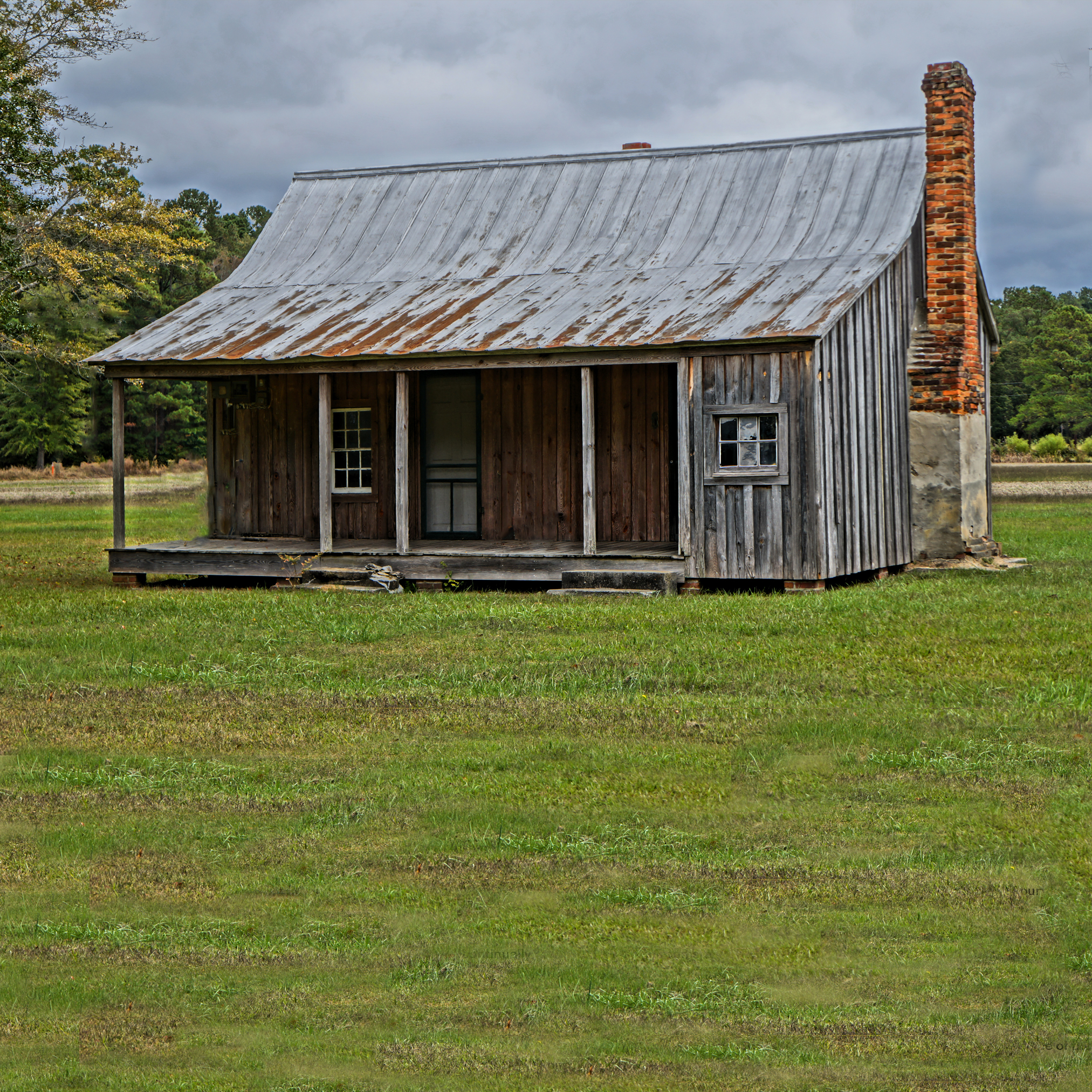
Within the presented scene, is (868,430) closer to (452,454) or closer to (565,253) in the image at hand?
(565,253)

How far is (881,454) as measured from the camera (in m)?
18.6

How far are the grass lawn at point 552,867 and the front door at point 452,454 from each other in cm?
765

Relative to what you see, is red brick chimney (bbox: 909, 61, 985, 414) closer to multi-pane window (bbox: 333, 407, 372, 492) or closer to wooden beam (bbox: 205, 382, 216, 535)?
multi-pane window (bbox: 333, 407, 372, 492)

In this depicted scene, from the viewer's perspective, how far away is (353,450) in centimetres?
2072

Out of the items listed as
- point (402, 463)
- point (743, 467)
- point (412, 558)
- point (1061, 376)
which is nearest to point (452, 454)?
point (402, 463)

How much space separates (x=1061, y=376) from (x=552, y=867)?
245ft

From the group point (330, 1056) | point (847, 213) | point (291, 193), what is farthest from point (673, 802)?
point (291, 193)

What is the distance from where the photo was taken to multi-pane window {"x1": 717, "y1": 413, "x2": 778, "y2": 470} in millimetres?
16844

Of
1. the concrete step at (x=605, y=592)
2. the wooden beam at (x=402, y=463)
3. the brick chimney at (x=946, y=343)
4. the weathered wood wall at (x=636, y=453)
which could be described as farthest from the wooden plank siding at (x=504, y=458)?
the brick chimney at (x=946, y=343)

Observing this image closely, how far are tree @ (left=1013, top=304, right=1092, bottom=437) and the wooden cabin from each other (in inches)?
2237

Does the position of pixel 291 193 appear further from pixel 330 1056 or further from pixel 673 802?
pixel 330 1056

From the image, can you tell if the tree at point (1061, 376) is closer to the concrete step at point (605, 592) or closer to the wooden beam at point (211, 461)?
the wooden beam at point (211, 461)

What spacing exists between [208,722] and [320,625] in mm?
4896

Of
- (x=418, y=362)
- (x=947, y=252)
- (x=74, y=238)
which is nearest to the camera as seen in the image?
(x=418, y=362)
